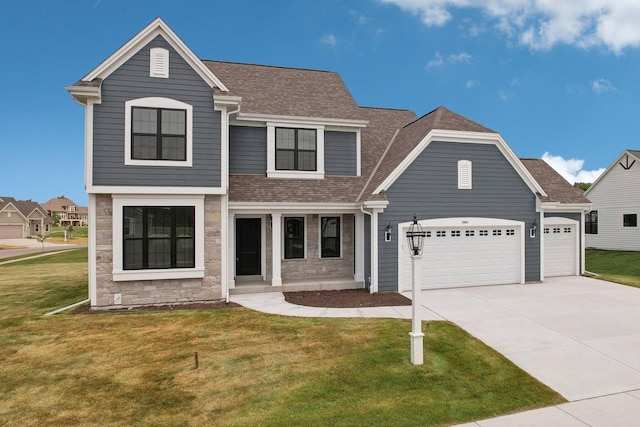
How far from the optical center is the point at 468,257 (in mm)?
12820

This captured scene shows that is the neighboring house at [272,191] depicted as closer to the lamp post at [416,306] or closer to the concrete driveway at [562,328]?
the concrete driveway at [562,328]

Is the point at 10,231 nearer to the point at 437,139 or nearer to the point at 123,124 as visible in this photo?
the point at 123,124

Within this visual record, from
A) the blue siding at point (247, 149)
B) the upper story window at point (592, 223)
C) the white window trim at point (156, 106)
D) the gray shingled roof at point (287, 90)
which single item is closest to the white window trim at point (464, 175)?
the gray shingled roof at point (287, 90)

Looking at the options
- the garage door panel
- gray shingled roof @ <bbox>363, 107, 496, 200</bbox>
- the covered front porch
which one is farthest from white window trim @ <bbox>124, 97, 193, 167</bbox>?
the garage door panel

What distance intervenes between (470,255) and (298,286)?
251 inches

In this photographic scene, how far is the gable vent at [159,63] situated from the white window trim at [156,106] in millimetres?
749

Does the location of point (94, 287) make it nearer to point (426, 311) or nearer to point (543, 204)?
point (426, 311)

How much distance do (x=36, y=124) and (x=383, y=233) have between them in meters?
37.8

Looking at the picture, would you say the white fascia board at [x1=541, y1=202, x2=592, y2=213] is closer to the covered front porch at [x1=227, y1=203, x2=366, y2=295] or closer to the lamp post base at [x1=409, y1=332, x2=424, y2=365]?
the covered front porch at [x1=227, y1=203, x2=366, y2=295]

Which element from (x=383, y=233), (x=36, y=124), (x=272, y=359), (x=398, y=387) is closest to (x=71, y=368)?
(x=272, y=359)

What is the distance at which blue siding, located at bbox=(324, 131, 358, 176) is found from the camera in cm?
1374

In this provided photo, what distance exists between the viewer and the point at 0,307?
10.9 metres

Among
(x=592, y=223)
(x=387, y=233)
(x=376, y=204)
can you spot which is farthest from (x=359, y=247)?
(x=592, y=223)

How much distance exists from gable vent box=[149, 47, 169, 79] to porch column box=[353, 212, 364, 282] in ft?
25.7
